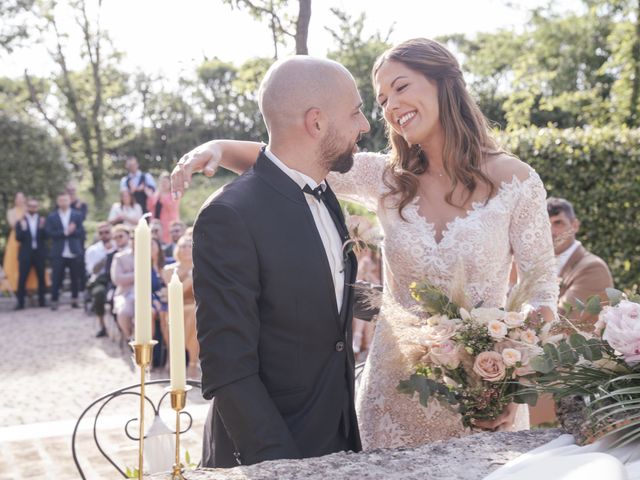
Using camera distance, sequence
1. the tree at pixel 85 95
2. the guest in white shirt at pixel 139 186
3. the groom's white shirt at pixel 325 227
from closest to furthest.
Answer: the groom's white shirt at pixel 325 227, the guest in white shirt at pixel 139 186, the tree at pixel 85 95

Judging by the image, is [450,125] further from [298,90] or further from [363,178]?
[298,90]

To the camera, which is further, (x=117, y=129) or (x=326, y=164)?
(x=117, y=129)

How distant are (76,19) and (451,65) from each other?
989 inches

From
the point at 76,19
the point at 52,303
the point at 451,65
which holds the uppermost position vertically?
the point at 76,19

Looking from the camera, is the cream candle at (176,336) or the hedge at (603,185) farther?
the hedge at (603,185)

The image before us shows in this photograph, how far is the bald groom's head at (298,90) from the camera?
2.36 metres

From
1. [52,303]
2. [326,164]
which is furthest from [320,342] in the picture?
[52,303]

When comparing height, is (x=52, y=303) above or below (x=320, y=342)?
below

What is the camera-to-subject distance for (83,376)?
9.64 meters

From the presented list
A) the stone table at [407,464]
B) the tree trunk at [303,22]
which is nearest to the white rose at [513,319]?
the stone table at [407,464]

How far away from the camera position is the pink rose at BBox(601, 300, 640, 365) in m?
1.82

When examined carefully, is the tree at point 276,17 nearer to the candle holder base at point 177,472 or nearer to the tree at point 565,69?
the candle holder base at point 177,472

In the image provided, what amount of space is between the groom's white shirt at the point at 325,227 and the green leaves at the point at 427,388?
1.09 feet

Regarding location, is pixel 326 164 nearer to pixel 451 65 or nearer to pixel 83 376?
pixel 451 65
